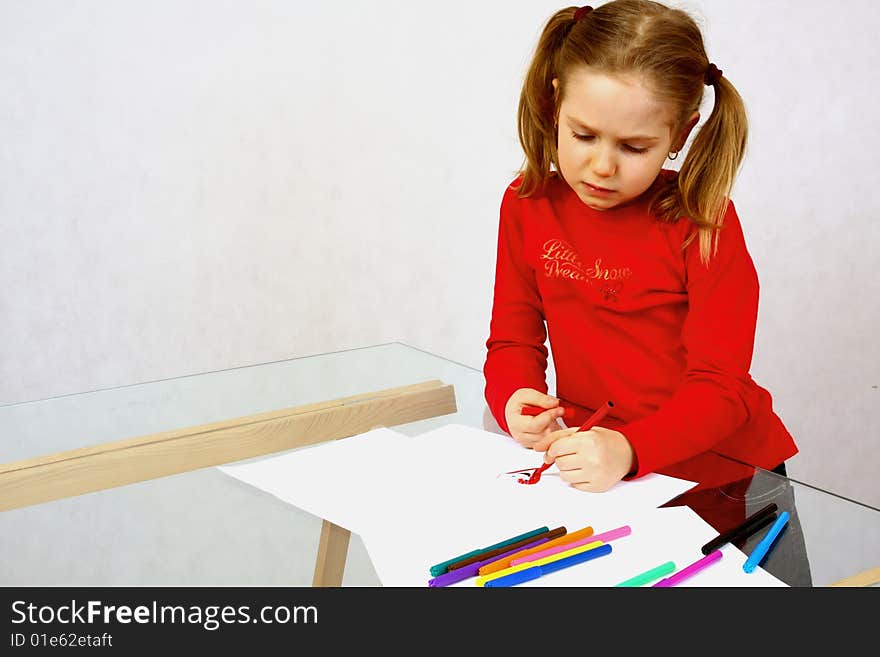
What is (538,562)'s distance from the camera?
0.65 metres

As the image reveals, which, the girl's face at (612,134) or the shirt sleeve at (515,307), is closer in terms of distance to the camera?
the girl's face at (612,134)

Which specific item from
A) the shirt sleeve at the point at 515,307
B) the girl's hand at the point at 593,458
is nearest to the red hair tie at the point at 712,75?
the shirt sleeve at the point at 515,307

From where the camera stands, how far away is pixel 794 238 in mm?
1967

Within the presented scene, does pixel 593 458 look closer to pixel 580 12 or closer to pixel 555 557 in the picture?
pixel 555 557

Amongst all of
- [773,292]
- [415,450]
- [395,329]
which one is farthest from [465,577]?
[773,292]

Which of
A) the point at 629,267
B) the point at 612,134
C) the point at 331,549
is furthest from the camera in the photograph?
the point at 629,267

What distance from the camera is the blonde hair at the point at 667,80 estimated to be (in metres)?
0.89

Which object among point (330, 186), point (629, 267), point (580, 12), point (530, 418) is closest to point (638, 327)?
point (629, 267)

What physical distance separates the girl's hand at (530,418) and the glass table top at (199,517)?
1.5 inches

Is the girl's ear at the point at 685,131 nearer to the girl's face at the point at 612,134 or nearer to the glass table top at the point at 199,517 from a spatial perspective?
the girl's face at the point at 612,134

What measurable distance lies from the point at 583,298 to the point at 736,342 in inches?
6.9

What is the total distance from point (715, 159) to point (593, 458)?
34cm
